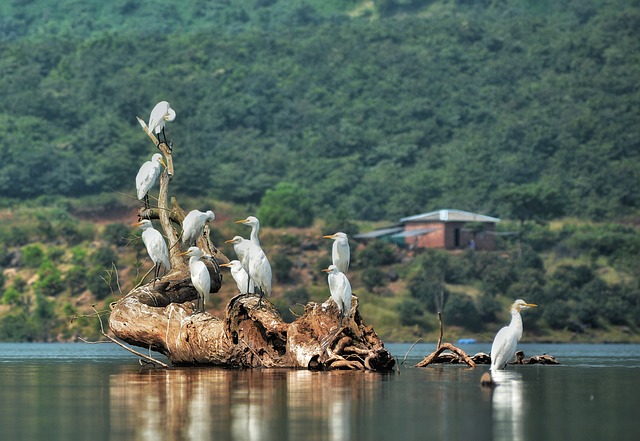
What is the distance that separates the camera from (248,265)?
28328 mm

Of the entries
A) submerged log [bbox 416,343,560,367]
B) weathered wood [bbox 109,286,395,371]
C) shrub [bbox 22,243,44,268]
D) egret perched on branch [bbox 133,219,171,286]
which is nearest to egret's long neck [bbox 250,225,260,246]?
weathered wood [bbox 109,286,395,371]

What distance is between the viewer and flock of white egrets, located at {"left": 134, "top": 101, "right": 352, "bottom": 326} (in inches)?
1054

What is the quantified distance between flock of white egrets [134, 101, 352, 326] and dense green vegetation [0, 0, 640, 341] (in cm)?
4552

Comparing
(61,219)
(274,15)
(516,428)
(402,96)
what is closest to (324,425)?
(516,428)

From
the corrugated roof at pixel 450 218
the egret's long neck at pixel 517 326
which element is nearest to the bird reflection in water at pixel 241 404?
the egret's long neck at pixel 517 326

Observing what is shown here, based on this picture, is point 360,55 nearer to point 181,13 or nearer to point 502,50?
point 502,50

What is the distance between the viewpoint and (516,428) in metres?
17.2

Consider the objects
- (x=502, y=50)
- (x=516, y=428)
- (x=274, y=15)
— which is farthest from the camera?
(x=274, y=15)

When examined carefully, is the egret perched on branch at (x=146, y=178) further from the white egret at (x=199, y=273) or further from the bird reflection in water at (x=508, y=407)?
the bird reflection in water at (x=508, y=407)

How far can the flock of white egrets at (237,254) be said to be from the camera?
87.9 ft

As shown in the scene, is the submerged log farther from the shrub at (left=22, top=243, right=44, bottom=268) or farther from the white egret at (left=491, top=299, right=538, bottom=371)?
the shrub at (left=22, top=243, right=44, bottom=268)

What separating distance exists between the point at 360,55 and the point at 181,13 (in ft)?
93.0

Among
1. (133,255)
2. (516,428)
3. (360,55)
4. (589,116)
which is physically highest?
(360,55)

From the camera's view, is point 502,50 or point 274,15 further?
point 274,15
